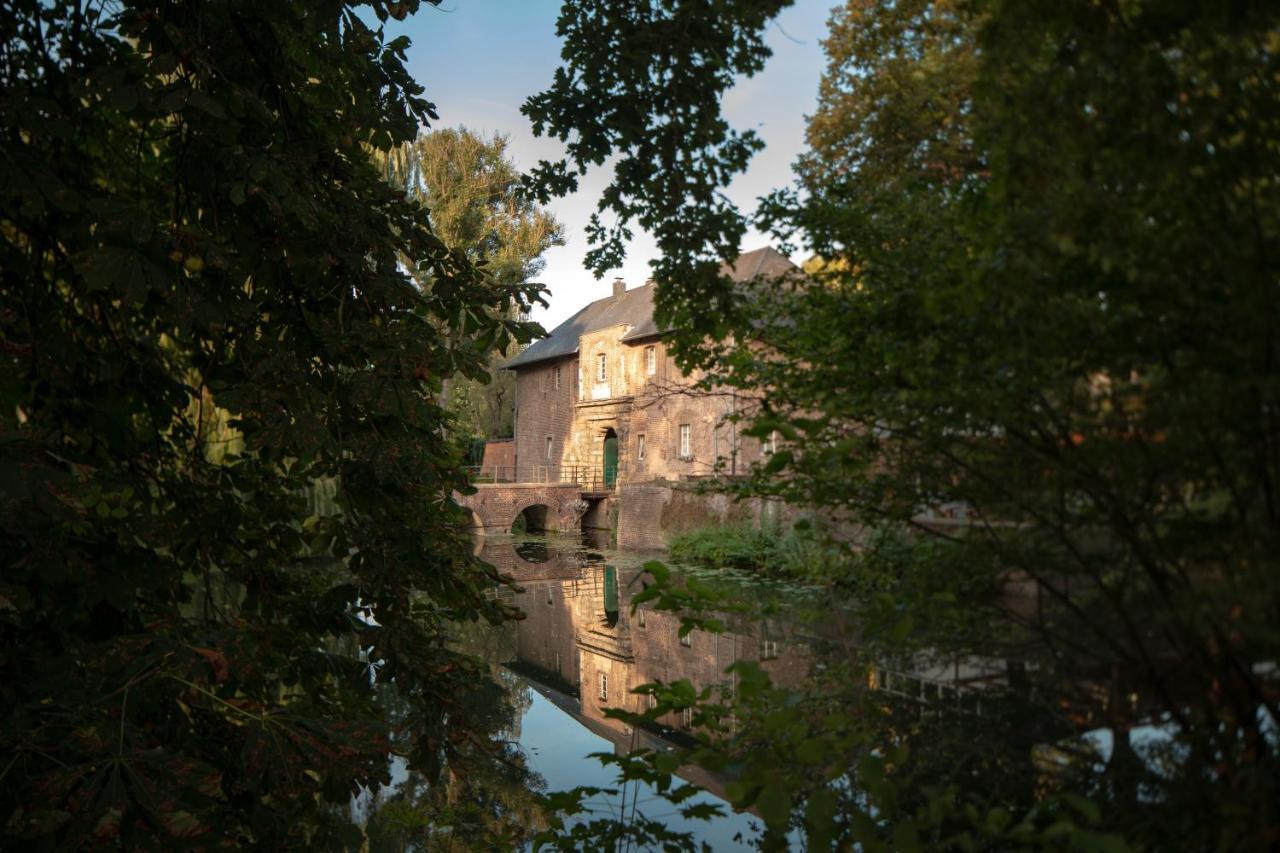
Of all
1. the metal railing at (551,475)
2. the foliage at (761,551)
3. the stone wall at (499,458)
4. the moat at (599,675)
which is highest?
the stone wall at (499,458)

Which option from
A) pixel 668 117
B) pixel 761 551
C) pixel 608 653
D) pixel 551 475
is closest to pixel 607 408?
pixel 551 475

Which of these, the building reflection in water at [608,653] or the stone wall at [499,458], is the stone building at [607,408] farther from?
the building reflection in water at [608,653]

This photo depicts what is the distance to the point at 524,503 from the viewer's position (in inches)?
951

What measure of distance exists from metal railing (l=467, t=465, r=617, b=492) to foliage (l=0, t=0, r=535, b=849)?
20.1 meters

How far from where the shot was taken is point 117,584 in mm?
2326

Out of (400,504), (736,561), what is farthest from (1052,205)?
(736,561)

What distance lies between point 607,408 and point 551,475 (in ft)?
15.2

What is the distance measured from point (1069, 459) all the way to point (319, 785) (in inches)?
88.1

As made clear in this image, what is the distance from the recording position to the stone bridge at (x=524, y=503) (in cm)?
2342

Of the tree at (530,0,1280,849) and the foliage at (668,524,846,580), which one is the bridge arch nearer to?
the foliage at (668,524,846,580)

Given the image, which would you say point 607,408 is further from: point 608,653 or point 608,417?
point 608,653

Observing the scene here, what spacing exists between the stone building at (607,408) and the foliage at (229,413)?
12.2 m

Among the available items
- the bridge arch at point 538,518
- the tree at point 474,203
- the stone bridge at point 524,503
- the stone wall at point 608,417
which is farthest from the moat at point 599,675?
the bridge arch at point 538,518

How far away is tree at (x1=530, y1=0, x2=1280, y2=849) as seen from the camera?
2.91ft
